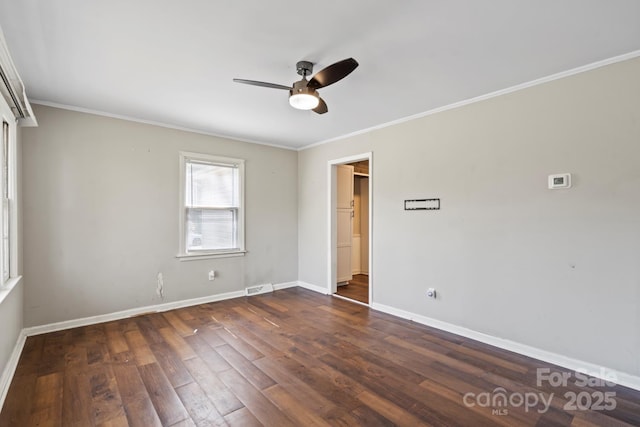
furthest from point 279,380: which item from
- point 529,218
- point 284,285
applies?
point 284,285

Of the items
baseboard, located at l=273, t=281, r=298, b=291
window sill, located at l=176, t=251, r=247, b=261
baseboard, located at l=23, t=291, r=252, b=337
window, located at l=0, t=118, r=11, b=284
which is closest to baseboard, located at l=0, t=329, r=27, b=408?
baseboard, located at l=23, t=291, r=252, b=337

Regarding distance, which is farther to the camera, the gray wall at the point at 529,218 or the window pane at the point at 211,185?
the window pane at the point at 211,185

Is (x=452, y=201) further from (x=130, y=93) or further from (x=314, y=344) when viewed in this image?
(x=130, y=93)

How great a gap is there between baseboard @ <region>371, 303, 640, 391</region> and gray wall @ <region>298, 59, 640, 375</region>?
0.17 ft

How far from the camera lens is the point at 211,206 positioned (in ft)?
15.3

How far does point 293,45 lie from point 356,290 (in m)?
4.19

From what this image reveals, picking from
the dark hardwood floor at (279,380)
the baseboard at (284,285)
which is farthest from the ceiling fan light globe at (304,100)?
the baseboard at (284,285)

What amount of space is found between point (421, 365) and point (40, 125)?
4.69m

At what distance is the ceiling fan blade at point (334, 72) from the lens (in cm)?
209

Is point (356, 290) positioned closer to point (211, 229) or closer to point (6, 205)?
point (211, 229)

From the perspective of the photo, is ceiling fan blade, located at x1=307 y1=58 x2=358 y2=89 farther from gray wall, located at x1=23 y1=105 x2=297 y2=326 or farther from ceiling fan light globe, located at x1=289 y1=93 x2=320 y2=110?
gray wall, located at x1=23 y1=105 x2=297 y2=326

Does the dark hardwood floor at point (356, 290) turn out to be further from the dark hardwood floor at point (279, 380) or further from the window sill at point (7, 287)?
the window sill at point (7, 287)

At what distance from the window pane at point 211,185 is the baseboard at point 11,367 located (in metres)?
2.25

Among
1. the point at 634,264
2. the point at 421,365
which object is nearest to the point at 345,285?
the point at 421,365
